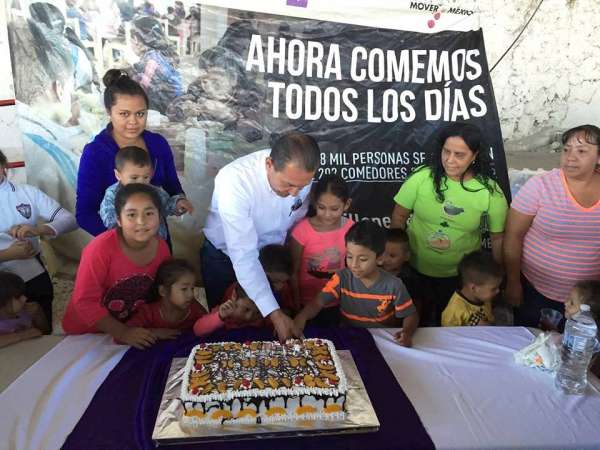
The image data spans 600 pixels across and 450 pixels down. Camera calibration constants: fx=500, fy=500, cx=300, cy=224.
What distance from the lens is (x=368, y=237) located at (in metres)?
1.95

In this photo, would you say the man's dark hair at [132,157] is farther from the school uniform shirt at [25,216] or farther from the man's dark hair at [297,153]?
the man's dark hair at [297,153]

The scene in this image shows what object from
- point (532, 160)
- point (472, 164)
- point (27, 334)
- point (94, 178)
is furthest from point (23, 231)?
point (532, 160)

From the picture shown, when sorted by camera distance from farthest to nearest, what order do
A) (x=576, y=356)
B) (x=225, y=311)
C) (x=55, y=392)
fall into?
(x=225, y=311) < (x=576, y=356) < (x=55, y=392)

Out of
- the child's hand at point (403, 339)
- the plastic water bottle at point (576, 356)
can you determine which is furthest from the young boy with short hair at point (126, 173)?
the plastic water bottle at point (576, 356)

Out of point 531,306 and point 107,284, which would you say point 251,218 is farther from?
point 531,306

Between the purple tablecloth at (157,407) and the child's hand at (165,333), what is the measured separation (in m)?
0.04

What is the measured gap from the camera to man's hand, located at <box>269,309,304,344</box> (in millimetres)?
1766

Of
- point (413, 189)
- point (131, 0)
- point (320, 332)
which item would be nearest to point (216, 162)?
point (131, 0)

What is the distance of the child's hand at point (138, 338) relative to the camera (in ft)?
5.60

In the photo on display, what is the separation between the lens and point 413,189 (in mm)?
2479

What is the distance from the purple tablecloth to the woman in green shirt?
892 mm

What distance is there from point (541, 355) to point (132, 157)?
1.75 metres

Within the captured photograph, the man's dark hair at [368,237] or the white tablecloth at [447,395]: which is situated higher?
the man's dark hair at [368,237]

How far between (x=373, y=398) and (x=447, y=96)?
2529mm
